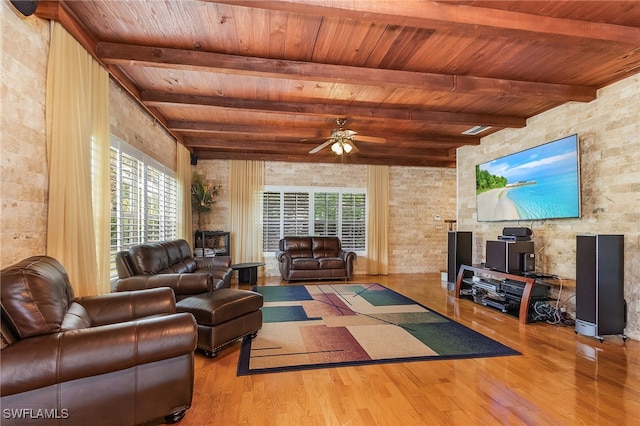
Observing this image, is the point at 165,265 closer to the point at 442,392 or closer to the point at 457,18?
the point at 442,392

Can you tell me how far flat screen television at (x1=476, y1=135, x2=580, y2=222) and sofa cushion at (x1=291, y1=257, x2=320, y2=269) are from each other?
327cm

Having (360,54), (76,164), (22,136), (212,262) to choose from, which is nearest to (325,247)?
(212,262)

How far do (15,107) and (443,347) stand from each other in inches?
151

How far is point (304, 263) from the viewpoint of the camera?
631cm

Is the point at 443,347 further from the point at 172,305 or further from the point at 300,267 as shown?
the point at 300,267

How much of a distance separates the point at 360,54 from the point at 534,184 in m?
3.16

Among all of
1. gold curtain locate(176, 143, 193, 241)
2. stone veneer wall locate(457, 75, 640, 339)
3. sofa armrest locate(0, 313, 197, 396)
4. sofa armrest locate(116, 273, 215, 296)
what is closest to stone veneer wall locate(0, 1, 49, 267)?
A: sofa armrest locate(0, 313, 197, 396)

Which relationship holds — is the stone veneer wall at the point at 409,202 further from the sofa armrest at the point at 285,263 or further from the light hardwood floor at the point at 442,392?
the light hardwood floor at the point at 442,392

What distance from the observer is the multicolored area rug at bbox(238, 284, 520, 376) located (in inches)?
104

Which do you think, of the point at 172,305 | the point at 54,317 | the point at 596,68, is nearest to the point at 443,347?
the point at 172,305

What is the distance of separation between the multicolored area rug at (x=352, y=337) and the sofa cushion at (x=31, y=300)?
1373mm

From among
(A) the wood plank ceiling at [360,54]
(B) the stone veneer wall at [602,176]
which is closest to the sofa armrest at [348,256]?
(A) the wood plank ceiling at [360,54]

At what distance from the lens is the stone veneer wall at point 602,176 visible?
3188 millimetres

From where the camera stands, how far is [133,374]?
1.64 meters
